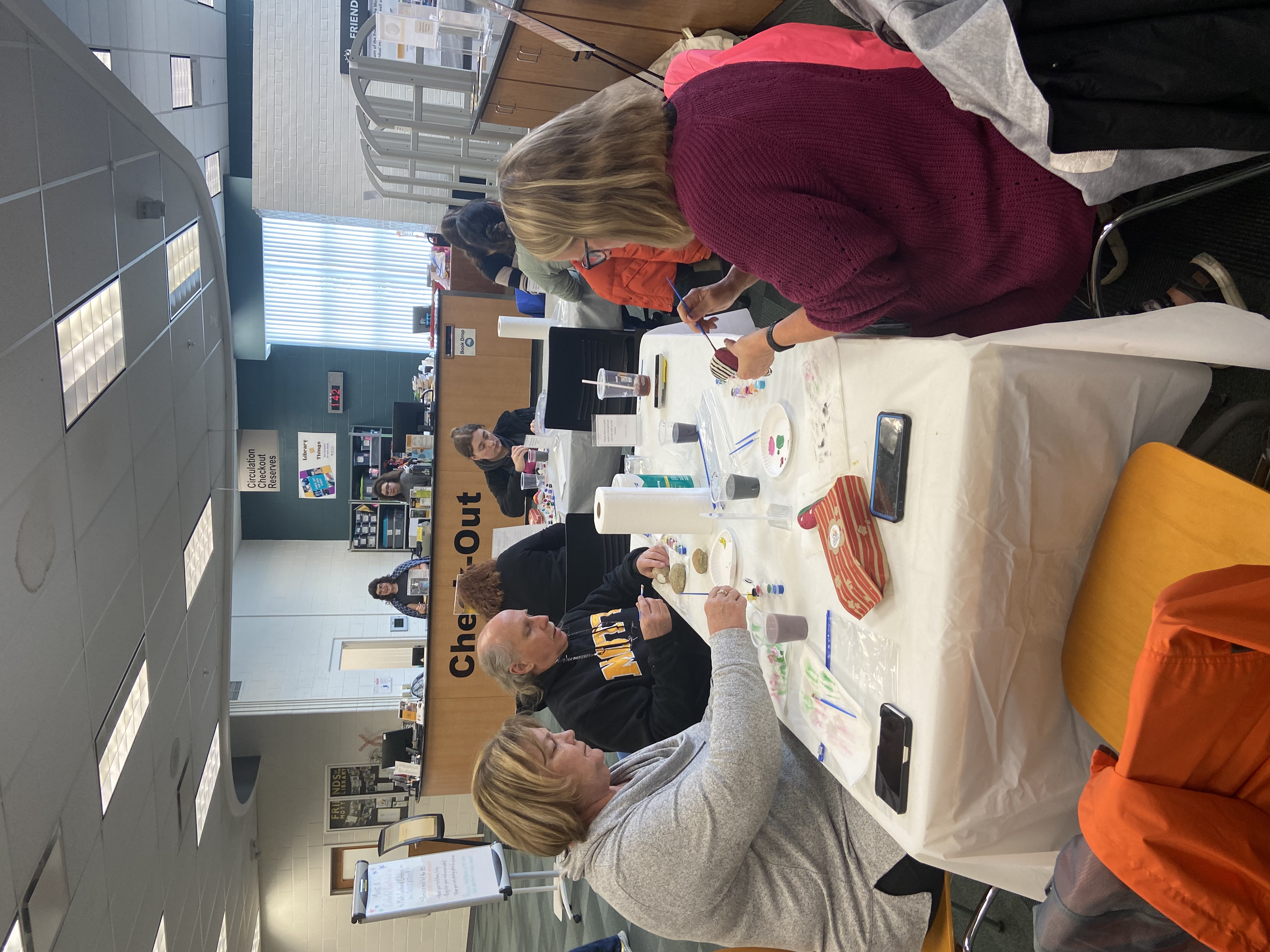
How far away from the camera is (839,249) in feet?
3.70

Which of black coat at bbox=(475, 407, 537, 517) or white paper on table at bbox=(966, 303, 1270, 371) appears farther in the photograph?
black coat at bbox=(475, 407, 537, 517)

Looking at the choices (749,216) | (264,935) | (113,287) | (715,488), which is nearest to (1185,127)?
(749,216)

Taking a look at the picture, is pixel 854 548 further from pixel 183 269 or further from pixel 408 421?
pixel 408 421

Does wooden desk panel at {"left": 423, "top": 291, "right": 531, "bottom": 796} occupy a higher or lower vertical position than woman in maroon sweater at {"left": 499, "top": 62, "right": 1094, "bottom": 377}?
lower

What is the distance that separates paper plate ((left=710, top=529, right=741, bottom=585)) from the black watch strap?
0.52 m

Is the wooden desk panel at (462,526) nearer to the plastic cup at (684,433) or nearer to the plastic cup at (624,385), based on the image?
the plastic cup at (624,385)

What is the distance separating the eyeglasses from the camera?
4.83 feet

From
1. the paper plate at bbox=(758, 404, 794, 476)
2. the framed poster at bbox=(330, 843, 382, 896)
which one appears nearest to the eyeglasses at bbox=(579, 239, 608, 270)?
the paper plate at bbox=(758, 404, 794, 476)

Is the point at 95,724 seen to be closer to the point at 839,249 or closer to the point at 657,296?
the point at 657,296

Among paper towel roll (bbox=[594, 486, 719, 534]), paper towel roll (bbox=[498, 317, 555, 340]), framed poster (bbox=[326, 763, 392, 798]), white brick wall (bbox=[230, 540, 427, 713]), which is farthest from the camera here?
white brick wall (bbox=[230, 540, 427, 713])

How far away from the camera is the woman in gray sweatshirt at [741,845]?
4.98 ft

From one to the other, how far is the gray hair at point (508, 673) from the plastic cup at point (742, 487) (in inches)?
44.0

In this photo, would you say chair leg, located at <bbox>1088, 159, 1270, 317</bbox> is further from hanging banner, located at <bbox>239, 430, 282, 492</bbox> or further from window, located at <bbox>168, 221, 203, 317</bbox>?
hanging banner, located at <bbox>239, 430, 282, 492</bbox>

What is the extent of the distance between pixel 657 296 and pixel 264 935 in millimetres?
7414
